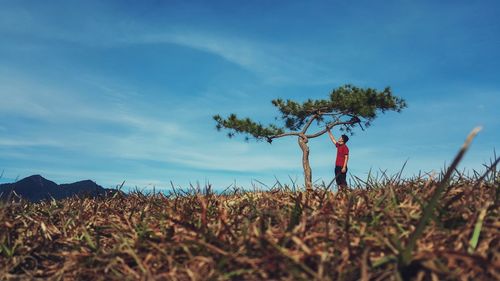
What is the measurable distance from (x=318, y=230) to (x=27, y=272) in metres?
1.58

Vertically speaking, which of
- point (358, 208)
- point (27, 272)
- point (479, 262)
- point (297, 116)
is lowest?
point (27, 272)

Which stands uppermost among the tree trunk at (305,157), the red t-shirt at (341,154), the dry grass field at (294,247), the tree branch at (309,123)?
the tree branch at (309,123)

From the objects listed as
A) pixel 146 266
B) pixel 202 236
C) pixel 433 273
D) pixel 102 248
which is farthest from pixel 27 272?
pixel 433 273

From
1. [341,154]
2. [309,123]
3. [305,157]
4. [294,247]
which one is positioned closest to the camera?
[294,247]

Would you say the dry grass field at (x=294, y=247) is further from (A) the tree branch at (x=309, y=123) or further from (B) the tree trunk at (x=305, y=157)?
(A) the tree branch at (x=309, y=123)

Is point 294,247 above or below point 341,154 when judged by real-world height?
below

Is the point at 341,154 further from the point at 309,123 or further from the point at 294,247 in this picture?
the point at 294,247

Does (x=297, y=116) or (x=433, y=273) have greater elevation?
Answer: (x=297, y=116)

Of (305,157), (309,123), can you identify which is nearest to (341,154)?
(305,157)

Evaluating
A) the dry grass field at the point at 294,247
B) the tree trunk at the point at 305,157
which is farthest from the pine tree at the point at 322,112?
the dry grass field at the point at 294,247

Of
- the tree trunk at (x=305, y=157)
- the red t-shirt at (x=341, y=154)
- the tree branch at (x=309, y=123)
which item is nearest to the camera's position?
the red t-shirt at (x=341, y=154)

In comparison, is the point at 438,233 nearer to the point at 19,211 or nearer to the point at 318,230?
the point at 318,230

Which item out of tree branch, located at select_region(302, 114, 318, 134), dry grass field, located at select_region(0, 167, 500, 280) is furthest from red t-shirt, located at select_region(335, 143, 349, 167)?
tree branch, located at select_region(302, 114, 318, 134)

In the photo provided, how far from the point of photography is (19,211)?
13.5 feet
